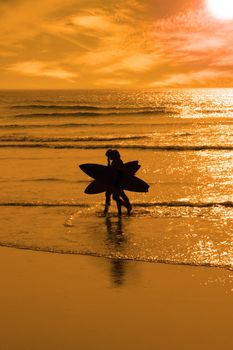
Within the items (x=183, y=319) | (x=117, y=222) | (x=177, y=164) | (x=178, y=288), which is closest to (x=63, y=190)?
(x=117, y=222)

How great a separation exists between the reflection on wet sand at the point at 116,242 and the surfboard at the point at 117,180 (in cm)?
65

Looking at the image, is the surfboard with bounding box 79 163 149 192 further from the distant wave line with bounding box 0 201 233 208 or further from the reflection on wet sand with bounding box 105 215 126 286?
the distant wave line with bounding box 0 201 233 208

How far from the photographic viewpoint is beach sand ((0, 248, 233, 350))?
5621mm

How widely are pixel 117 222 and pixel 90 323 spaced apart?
194 inches

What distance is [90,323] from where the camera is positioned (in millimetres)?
5977

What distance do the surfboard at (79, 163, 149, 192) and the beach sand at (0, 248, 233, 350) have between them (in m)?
2.78

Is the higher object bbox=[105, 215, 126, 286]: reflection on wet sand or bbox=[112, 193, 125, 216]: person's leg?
bbox=[112, 193, 125, 216]: person's leg

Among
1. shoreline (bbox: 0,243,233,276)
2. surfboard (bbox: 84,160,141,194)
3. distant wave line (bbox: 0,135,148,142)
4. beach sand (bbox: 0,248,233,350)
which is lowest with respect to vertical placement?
beach sand (bbox: 0,248,233,350)

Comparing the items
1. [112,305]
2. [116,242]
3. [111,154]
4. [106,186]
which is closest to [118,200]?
[106,186]

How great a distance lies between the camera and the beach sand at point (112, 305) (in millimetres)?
5621

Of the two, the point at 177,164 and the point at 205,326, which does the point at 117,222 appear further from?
the point at 177,164

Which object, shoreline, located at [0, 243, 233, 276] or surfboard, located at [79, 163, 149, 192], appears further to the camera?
surfboard, located at [79, 163, 149, 192]

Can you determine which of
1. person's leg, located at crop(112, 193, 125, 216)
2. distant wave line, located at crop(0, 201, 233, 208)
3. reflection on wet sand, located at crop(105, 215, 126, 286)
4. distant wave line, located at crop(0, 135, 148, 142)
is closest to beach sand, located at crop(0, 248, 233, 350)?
reflection on wet sand, located at crop(105, 215, 126, 286)

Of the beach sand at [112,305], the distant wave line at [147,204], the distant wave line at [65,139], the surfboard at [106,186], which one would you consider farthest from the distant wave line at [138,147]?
the beach sand at [112,305]
